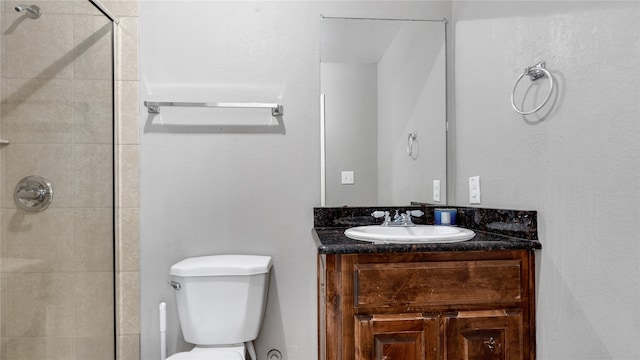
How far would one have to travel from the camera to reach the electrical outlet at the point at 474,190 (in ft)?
5.42

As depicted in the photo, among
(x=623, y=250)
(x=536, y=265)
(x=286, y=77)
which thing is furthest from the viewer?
(x=286, y=77)

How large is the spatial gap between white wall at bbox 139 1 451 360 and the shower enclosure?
0.57ft

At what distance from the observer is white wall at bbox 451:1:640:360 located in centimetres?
96

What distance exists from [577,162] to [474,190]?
577 millimetres

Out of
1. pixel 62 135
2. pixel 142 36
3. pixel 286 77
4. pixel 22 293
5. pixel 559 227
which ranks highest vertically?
pixel 142 36

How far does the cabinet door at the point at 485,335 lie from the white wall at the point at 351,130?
731 millimetres

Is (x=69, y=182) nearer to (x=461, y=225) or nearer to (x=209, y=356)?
(x=209, y=356)

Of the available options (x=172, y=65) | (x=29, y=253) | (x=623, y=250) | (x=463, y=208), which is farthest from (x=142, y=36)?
(x=623, y=250)

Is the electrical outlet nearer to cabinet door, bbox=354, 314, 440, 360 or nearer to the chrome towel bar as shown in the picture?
cabinet door, bbox=354, 314, 440, 360

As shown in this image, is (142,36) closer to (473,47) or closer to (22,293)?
(22,293)

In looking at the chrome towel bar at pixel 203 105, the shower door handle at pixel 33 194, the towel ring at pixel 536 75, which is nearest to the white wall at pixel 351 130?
the chrome towel bar at pixel 203 105

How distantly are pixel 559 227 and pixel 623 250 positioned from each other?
0.22 meters

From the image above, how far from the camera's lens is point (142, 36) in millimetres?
1777

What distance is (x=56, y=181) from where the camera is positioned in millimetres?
1461
